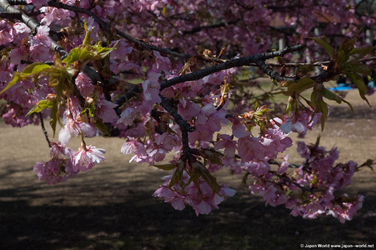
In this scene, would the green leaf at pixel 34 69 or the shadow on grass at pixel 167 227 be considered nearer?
the green leaf at pixel 34 69

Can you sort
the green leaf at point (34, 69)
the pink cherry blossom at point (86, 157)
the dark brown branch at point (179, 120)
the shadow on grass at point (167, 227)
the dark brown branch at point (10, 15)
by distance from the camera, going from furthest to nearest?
the shadow on grass at point (167, 227), the dark brown branch at point (10, 15), the pink cherry blossom at point (86, 157), the dark brown branch at point (179, 120), the green leaf at point (34, 69)

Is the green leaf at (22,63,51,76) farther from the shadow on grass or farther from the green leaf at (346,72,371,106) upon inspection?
the shadow on grass

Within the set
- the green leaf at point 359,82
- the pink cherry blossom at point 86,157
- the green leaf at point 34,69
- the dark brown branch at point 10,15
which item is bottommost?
the pink cherry blossom at point 86,157

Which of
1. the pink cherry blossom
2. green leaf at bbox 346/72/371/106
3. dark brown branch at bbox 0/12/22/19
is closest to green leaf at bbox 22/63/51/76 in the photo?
the pink cherry blossom

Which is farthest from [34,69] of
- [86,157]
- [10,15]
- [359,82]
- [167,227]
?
[167,227]

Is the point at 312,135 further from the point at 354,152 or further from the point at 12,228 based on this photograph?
the point at 12,228

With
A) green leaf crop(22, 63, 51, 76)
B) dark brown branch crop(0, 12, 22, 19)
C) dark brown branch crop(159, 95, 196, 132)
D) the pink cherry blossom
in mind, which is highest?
dark brown branch crop(0, 12, 22, 19)

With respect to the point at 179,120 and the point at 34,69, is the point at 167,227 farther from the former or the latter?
the point at 34,69

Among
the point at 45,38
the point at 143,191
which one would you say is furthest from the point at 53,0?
the point at 143,191

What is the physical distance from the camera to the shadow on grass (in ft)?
15.4

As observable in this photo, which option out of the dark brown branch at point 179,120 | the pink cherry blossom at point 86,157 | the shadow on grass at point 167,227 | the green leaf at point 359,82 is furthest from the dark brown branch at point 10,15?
the shadow on grass at point 167,227

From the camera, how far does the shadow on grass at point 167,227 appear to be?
4.70 meters

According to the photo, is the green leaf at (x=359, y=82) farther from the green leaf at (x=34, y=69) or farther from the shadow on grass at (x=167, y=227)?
the shadow on grass at (x=167, y=227)

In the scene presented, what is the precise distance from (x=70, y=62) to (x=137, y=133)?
123 centimetres
